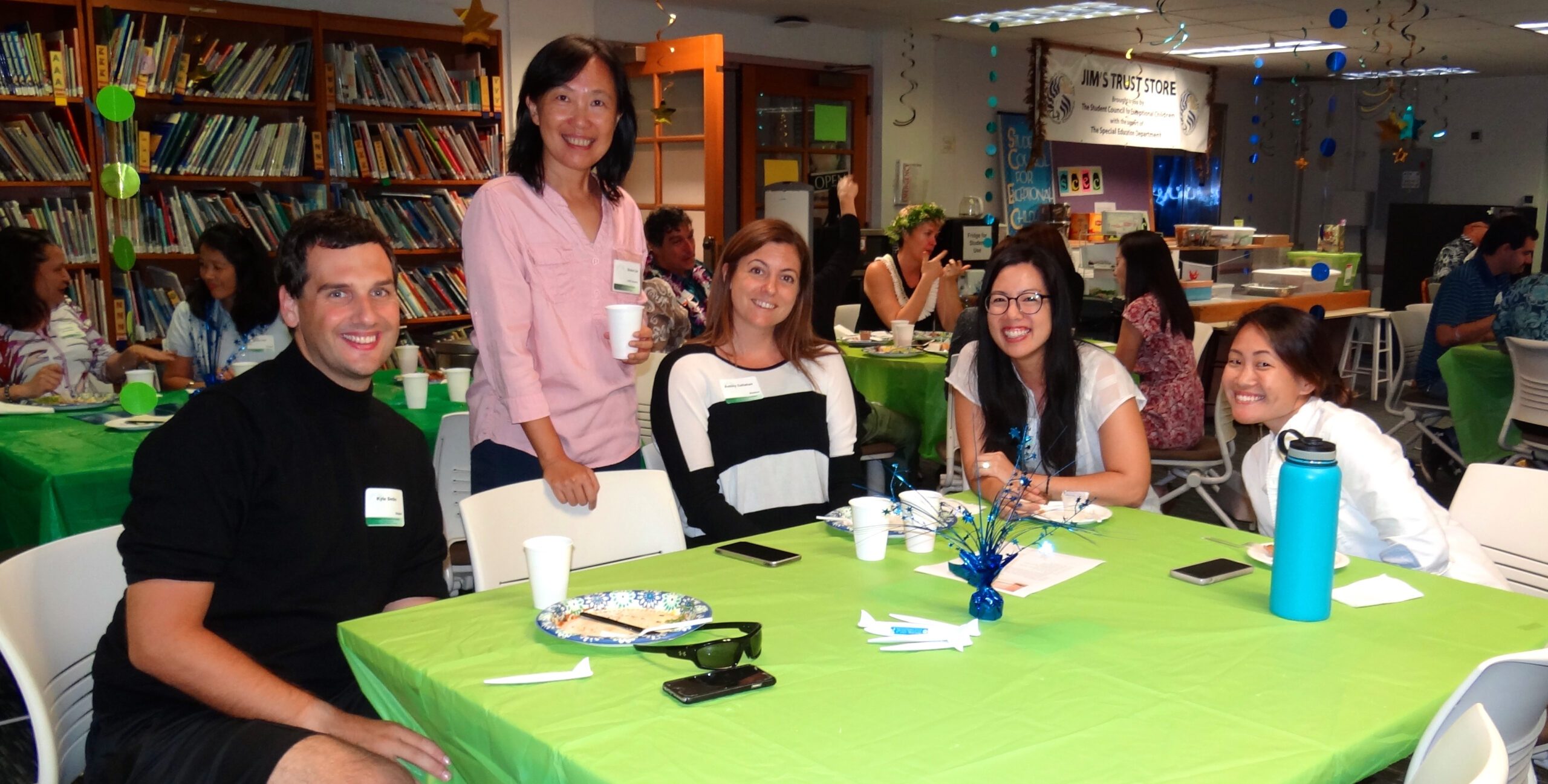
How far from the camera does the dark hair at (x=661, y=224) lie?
Answer: 5.02m

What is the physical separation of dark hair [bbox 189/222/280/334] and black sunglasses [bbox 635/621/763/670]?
127 inches

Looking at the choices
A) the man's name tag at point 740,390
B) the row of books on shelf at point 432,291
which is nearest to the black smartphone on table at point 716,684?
the man's name tag at point 740,390

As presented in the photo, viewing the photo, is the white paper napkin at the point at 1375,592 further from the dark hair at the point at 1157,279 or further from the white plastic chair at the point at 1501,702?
the dark hair at the point at 1157,279

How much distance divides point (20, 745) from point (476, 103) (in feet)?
13.4

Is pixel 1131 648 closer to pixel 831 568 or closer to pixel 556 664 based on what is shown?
pixel 831 568

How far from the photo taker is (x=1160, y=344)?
4559 mm

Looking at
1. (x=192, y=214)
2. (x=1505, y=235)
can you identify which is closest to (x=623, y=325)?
(x=192, y=214)

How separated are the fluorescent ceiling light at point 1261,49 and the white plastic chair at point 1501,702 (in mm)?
9765

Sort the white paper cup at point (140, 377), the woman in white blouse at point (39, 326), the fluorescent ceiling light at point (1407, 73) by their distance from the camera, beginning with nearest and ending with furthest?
the white paper cup at point (140, 377) < the woman in white blouse at point (39, 326) < the fluorescent ceiling light at point (1407, 73)

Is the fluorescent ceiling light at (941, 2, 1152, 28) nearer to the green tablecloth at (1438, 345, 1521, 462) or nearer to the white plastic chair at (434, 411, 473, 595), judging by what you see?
the green tablecloth at (1438, 345, 1521, 462)

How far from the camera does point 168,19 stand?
526cm

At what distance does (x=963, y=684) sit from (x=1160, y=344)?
3.49m

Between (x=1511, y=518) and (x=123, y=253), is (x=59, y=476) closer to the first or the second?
(x=123, y=253)

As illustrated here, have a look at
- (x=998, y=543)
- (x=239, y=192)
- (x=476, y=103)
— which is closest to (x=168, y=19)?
(x=239, y=192)
